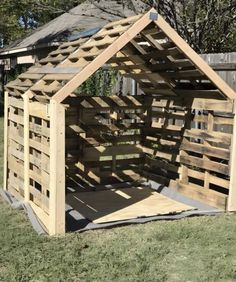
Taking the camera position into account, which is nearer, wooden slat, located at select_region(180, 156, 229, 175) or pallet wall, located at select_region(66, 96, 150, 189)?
Result: wooden slat, located at select_region(180, 156, 229, 175)

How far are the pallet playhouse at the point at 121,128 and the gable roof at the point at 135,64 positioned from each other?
0.05ft

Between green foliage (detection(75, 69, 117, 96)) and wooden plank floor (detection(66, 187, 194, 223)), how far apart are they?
5.89m

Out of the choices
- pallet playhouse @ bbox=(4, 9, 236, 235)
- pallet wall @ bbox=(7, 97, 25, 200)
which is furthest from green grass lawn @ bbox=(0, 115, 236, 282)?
pallet wall @ bbox=(7, 97, 25, 200)

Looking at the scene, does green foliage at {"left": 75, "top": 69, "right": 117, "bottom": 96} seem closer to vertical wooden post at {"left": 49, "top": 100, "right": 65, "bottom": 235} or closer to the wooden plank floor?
the wooden plank floor

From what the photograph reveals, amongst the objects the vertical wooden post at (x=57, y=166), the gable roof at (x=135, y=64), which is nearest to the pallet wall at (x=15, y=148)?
the gable roof at (x=135, y=64)

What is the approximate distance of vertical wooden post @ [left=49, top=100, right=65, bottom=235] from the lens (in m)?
5.48

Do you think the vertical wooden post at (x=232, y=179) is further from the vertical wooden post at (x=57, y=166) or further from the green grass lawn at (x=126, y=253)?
the vertical wooden post at (x=57, y=166)

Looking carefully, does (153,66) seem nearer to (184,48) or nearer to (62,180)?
(184,48)

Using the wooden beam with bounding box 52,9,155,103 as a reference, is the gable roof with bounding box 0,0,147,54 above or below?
above

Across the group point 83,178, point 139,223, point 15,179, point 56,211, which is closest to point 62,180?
point 56,211

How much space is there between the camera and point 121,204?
7.07m

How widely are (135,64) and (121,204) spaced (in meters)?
2.20

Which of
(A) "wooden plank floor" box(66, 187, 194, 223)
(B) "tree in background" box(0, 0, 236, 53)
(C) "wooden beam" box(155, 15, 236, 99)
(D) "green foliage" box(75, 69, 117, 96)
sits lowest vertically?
(A) "wooden plank floor" box(66, 187, 194, 223)

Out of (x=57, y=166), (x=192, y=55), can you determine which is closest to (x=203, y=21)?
(x=192, y=55)
